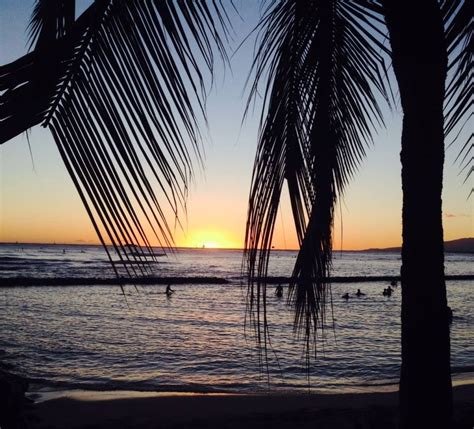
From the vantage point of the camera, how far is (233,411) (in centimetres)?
830

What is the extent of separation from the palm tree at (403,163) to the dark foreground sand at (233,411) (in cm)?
633

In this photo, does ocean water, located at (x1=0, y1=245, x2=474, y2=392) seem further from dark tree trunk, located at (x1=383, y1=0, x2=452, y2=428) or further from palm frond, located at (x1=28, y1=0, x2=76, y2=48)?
palm frond, located at (x1=28, y1=0, x2=76, y2=48)

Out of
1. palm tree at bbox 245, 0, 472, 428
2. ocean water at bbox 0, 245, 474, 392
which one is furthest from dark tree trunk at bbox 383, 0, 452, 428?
ocean water at bbox 0, 245, 474, 392

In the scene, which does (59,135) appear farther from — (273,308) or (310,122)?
(273,308)

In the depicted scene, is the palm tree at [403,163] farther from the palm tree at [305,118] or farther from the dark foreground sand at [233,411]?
the dark foreground sand at [233,411]

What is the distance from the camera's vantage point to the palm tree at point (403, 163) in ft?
5.52

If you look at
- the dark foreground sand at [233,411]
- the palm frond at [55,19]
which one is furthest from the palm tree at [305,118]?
the dark foreground sand at [233,411]

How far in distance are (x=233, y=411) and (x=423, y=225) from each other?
7585 millimetres

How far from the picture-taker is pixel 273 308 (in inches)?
908

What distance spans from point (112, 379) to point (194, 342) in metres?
4.63

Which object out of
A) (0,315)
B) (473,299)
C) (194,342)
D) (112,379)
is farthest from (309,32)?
(473,299)

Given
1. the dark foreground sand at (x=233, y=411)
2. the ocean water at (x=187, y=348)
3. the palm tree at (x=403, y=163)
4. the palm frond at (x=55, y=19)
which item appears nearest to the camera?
the palm frond at (x=55, y=19)

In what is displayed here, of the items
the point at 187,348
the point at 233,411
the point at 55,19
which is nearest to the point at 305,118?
the point at 55,19

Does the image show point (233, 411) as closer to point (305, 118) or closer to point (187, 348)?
point (187, 348)
